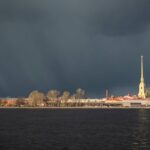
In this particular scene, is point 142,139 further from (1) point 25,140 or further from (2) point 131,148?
(1) point 25,140

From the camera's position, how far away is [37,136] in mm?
90875

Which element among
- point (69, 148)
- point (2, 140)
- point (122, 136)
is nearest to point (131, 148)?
point (69, 148)

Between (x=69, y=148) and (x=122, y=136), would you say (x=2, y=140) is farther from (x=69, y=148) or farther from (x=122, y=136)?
(x=122, y=136)

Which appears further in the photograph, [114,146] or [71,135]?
[71,135]

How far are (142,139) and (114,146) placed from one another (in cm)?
1227

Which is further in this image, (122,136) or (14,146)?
(122,136)

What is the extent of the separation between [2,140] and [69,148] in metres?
16.4

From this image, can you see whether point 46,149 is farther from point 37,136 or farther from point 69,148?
point 37,136

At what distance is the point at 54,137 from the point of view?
89.0m

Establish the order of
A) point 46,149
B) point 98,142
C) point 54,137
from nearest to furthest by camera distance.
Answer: point 46,149 → point 98,142 → point 54,137

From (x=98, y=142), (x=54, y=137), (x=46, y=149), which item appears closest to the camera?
(x=46, y=149)

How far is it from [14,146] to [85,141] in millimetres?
13602

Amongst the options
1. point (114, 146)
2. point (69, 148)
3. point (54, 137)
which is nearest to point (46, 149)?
point (69, 148)

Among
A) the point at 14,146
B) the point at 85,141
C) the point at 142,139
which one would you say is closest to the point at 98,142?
the point at 85,141
